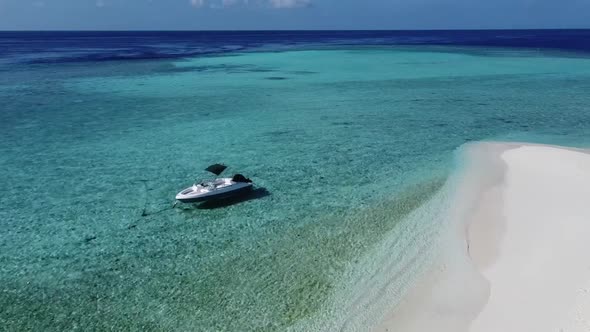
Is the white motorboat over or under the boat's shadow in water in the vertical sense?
over

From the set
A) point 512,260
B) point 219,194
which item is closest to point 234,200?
point 219,194

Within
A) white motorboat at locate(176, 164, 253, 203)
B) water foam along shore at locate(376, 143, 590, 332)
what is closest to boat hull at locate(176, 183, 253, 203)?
white motorboat at locate(176, 164, 253, 203)

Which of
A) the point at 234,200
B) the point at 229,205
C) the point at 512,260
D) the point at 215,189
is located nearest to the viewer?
the point at 512,260

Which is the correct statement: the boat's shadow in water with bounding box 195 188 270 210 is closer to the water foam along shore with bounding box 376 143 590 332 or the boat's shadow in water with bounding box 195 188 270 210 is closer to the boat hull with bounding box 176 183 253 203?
the boat hull with bounding box 176 183 253 203

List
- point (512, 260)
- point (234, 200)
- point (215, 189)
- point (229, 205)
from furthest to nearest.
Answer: point (234, 200), point (229, 205), point (215, 189), point (512, 260)

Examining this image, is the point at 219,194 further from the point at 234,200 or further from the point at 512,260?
the point at 512,260

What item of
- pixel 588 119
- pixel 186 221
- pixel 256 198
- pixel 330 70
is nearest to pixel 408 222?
pixel 256 198

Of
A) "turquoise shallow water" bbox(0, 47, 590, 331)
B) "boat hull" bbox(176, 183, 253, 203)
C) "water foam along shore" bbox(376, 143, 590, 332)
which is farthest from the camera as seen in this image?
"boat hull" bbox(176, 183, 253, 203)

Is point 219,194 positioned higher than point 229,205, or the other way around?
point 219,194
